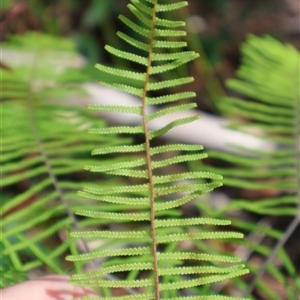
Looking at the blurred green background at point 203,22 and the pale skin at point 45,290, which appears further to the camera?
the blurred green background at point 203,22

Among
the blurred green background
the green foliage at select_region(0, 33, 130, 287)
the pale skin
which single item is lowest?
the pale skin

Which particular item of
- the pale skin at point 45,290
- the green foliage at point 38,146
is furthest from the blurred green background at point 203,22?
the pale skin at point 45,290

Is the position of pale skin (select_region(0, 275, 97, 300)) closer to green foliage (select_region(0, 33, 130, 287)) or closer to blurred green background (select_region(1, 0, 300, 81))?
green foliage (select_region(0, 33, 130, 287))

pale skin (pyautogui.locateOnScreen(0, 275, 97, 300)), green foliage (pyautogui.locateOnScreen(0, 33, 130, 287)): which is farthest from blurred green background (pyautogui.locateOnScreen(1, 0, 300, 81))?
pale skin (pyautogui.locateOnScreen(0, 275, 97, 300))

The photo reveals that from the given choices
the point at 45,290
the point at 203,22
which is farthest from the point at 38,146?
the point at 203,22

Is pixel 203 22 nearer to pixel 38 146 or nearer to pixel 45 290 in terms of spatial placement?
pixel 38 146

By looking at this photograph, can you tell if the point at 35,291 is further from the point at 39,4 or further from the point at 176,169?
the point at 39,4

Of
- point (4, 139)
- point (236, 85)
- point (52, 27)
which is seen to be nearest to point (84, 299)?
point (4, 139)

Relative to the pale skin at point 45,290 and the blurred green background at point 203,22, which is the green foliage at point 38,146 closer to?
the pale skin at point 45,290
